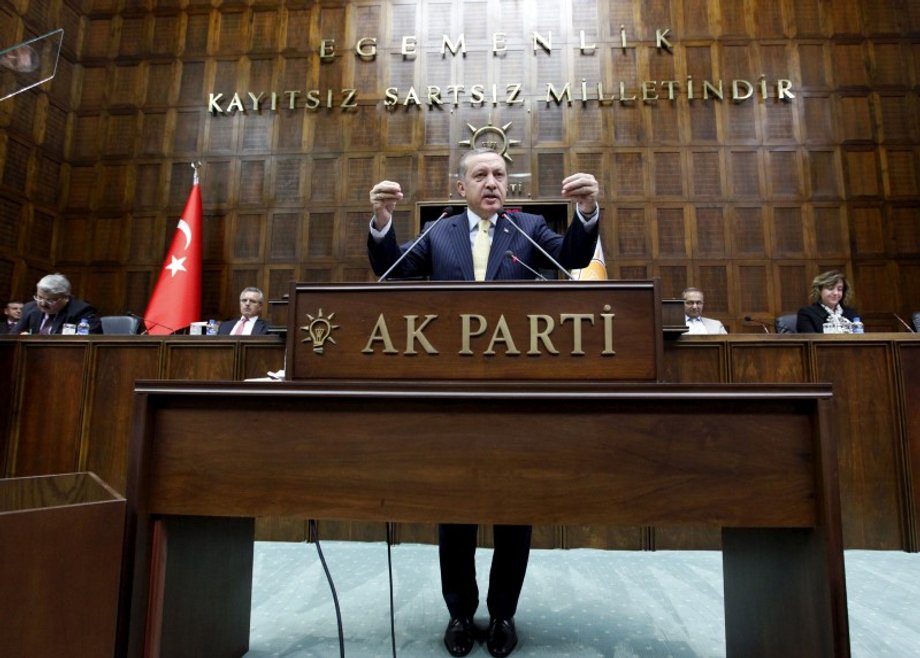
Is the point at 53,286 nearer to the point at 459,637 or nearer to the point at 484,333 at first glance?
the point at 459,637

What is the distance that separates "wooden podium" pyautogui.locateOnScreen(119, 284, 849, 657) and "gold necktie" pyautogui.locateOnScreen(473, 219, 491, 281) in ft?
2.24

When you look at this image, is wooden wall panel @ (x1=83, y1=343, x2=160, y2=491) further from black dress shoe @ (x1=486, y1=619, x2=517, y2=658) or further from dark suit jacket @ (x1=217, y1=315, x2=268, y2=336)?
black dress shoe @ (x1=486, y1=619, x2=517, y2=658)


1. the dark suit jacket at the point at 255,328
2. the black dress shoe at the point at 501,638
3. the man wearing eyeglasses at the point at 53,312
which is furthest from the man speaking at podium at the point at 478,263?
the man wearing eyeglasses at the point at 53,312

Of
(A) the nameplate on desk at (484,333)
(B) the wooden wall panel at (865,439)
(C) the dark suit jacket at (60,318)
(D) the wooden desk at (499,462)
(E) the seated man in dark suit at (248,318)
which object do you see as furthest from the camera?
(E) the seated man in dark suit at (248,318)

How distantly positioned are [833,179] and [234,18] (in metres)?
6.77

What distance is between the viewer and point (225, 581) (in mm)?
1594

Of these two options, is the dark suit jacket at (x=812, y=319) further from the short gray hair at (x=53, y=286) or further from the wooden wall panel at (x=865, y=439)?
the short gray hair at (x=53, y=286)

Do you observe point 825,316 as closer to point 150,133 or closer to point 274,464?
point 274,464

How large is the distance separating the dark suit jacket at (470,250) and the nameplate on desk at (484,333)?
36 cm

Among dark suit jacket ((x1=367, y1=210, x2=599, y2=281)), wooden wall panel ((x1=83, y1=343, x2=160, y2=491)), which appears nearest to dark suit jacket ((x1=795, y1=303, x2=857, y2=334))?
dark suit jacket ((x1=367, y1=210, x2=599, y2=281))

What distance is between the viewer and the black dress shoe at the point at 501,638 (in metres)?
1.71

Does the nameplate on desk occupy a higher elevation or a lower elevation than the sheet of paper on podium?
lower

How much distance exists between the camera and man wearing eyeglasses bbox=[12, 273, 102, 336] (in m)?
4.42

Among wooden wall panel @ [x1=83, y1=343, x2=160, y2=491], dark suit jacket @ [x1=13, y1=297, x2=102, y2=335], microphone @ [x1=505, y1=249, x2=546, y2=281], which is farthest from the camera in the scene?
dark suit jacket @ [x1=13, y1=297, x2=102, y2=335]
